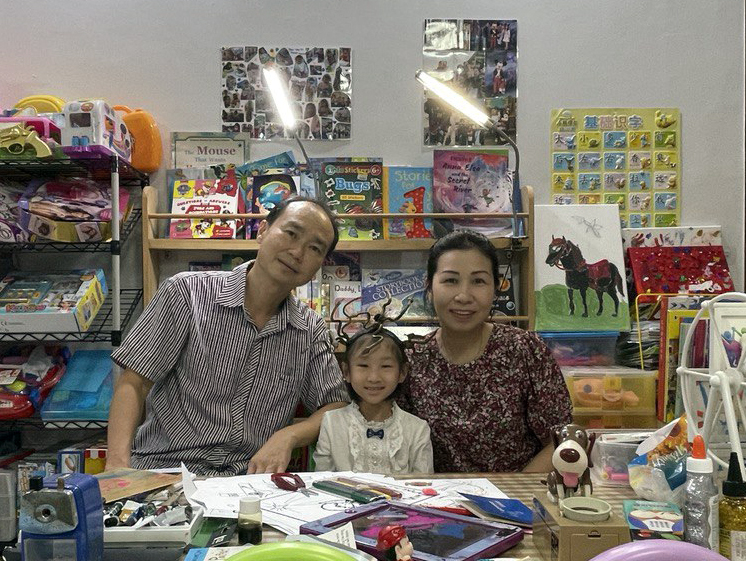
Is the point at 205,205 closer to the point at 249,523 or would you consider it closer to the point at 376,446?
the point at 376,446

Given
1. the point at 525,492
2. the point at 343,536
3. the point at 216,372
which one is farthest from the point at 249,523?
the point at 216,372

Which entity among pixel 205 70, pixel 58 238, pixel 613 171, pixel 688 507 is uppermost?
pixel 205 70

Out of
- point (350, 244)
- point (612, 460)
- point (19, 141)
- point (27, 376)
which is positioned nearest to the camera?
point (612, 460)

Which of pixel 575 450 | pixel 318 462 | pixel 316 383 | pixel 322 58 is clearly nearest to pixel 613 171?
pixel 322 58

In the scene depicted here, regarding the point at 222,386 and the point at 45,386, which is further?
the point at 45,386

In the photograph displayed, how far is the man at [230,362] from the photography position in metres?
1.88

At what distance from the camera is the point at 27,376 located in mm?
2627

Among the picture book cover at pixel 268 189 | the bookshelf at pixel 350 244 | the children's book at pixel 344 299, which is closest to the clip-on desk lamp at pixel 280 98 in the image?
the picture book cover at pixel 268 189

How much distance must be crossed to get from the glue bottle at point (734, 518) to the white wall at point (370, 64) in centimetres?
218

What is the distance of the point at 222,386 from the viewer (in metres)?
1.91

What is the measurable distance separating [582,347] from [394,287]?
0.83 meters

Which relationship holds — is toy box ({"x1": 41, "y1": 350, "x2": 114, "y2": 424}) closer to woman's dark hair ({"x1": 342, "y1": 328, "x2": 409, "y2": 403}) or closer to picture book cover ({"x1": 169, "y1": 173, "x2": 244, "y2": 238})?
picture book cover ({"x1": 169, "y1": 173, "x2": 244, "y2": 238})

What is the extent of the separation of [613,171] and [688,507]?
2.26 meters

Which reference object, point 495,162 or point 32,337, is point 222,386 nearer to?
point 32,337
